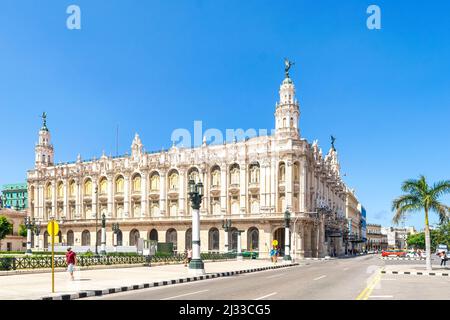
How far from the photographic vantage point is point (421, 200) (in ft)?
113

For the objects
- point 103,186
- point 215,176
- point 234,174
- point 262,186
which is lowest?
point 262,186

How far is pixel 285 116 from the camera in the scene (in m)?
69.1

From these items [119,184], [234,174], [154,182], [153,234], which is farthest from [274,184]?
[119,184]

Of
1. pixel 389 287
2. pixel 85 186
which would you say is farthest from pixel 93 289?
pixel 85 186

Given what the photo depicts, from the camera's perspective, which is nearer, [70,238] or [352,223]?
[70,238]

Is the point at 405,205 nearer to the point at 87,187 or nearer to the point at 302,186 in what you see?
the point at 302,186

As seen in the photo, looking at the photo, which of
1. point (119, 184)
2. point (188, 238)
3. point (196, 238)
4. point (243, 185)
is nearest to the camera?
point (196, 238)

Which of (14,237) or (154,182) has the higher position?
(154,182)

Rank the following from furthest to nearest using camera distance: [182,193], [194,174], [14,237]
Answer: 1. [14,237]
2. [194,174]
3. [182,193]

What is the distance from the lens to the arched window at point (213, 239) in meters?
72.8

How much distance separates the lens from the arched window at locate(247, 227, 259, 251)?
228 ft

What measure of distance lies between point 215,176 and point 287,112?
14.4m

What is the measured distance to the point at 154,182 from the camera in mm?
80875

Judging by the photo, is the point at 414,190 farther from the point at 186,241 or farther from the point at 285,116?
Result: the point at 186,241
